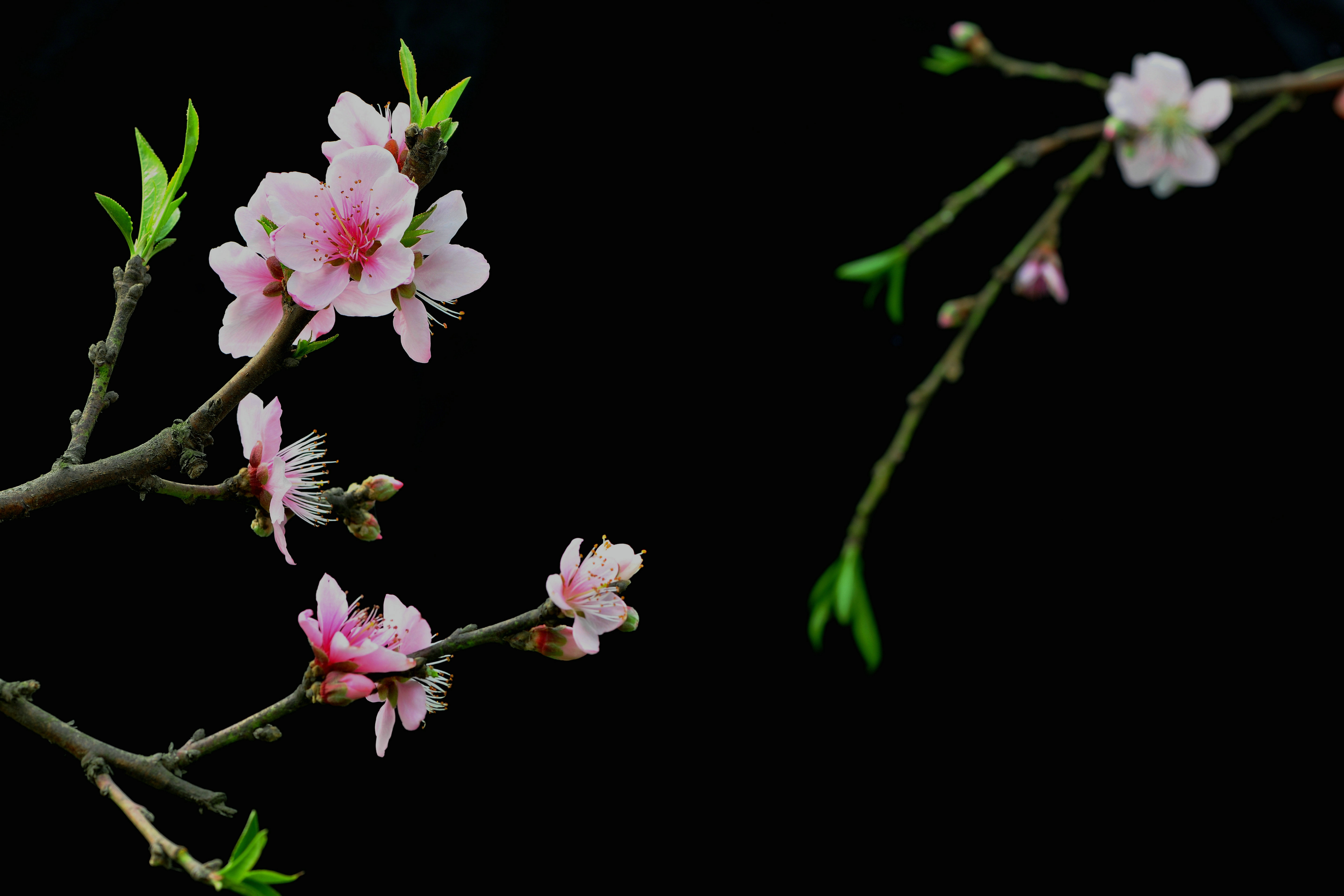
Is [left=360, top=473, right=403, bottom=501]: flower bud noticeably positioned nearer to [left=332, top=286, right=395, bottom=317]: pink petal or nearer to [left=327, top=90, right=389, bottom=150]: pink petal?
[left=332, top=286, right=395, bottom=317]: pink petal

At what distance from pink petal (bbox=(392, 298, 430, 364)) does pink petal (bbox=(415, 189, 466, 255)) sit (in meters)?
0.04

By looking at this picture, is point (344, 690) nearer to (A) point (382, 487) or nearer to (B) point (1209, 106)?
(A) point (382, 487)

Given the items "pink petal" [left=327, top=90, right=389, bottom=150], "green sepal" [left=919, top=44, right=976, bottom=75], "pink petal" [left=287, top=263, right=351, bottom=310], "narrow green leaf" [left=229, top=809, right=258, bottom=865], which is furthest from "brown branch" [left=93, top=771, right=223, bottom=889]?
"green sepal" [left=919, top=44, right=976, bottom=75]

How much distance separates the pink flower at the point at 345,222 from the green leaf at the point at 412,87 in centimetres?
5

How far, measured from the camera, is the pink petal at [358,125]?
62cm

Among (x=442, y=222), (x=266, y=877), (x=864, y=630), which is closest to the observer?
(x=864, y=630)

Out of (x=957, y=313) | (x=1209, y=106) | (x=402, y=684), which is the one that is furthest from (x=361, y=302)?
(x=1209, y=106)

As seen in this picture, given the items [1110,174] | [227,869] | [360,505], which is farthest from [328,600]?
[1110,174]

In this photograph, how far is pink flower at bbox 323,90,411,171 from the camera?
625 millimetres

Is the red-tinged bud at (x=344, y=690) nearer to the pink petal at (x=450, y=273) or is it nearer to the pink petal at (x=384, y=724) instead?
the pink petal at (x=384, y=724)

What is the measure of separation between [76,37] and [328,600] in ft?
2.89

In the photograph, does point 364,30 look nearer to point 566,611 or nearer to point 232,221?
point 232,221

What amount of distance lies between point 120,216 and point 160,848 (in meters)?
0.38

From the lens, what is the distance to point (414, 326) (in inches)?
25.0
